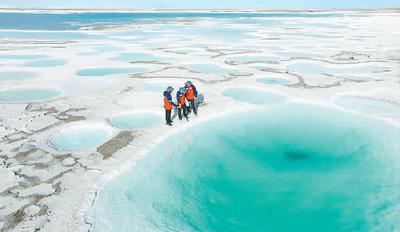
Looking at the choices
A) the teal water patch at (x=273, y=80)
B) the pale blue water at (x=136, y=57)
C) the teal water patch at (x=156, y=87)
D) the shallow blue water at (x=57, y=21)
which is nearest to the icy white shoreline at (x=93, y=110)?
the teal water patch at (x=156, y=87)

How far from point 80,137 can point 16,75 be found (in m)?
10.1

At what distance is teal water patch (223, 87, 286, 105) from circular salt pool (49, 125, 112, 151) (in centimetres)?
561

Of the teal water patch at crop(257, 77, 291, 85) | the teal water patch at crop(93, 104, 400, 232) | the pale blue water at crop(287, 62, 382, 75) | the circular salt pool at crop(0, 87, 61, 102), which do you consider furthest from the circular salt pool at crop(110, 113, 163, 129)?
the pale blue water at crop(287, 62, 382, 75)

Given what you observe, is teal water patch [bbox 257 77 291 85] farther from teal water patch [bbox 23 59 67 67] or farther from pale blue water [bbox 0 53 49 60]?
pale blue water [bbox 0 53 49 60]

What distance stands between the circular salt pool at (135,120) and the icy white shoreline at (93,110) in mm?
359

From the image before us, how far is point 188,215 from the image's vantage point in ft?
21.0

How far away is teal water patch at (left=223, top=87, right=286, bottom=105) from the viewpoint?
13.2m

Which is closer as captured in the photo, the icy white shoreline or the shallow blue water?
the icy white shoreline

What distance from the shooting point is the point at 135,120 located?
11.2 meters

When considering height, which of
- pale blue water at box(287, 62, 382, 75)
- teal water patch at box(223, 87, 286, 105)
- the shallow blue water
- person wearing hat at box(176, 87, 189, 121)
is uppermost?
person wearing hat at box(176, 87, 189, 121)

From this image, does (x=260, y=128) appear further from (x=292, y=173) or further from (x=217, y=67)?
(x=217, y=67)

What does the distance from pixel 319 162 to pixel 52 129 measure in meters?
7.48

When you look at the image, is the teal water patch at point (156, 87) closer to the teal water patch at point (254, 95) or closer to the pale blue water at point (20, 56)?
the teal water patch at point (254, 95)

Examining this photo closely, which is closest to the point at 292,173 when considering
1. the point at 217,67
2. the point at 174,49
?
the point at 217,67
